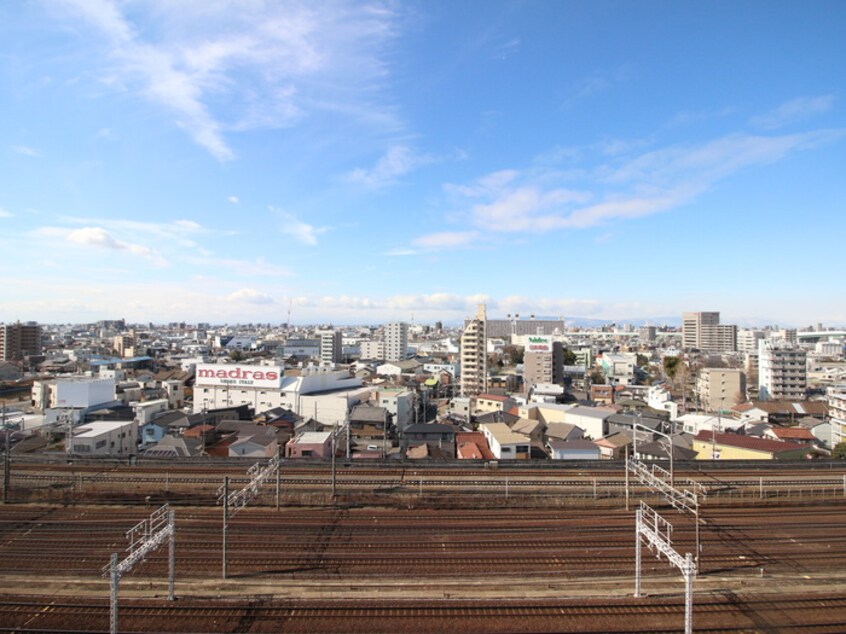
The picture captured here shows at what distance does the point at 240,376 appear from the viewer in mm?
27969

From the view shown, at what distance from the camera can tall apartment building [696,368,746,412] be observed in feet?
107

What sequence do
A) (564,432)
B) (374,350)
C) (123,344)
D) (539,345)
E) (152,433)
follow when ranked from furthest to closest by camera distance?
(374,350) → (123,344) → (539,345) → (152,433) → (564,432)

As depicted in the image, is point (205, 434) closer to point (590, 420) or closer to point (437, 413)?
point (437, 413)

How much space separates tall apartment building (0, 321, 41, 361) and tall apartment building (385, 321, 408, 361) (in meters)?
48.7

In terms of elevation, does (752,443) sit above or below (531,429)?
above

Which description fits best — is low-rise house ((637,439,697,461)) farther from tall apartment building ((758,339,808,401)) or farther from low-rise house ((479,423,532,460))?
tall apartment building ((758,339,808,401))

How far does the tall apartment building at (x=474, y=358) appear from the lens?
120ft

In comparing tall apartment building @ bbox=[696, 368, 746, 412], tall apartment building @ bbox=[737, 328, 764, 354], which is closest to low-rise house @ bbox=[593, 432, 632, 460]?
tall apartment building @ bbox=[696, 368, 746, 412]

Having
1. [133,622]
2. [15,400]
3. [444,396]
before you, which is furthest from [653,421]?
[15,400]

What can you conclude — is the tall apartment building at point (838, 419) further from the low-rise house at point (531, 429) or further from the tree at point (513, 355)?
the tree at point (513, 355)

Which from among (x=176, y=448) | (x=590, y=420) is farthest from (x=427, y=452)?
(x=176, y=448)

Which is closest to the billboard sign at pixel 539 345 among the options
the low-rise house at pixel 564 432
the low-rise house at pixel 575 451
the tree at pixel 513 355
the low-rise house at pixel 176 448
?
the low-rise house at pixel 564 432

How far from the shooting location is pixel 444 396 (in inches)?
1515

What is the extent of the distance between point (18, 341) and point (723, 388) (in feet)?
275
